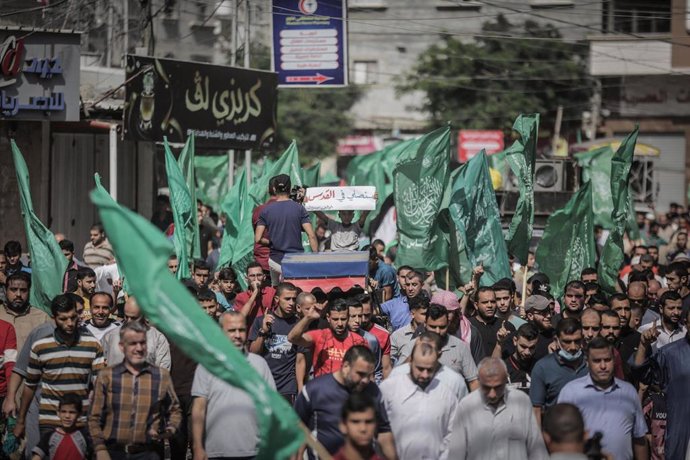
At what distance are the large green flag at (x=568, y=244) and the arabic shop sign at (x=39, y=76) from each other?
7.11 metres

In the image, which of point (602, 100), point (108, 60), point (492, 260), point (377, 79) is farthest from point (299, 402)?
point (377, 79)

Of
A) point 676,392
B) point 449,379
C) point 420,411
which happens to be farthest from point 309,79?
point 420,411

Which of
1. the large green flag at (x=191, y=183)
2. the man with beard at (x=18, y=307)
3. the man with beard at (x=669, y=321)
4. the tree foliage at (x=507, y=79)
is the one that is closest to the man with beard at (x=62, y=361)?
the man with beard at (x=18, y=307)

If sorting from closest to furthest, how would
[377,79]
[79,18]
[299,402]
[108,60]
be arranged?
[299,402]
[79,18]
[108,60]
[377,79]

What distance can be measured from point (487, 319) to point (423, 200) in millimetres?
4534

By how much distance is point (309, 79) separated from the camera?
22016 millimetres

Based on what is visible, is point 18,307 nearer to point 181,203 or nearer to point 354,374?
point 354,374

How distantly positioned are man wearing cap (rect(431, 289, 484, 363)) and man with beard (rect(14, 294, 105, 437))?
2651mm

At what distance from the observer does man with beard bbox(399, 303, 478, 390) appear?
8820 millimetres

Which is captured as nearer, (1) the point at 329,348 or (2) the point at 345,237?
(1) the point at 329,348

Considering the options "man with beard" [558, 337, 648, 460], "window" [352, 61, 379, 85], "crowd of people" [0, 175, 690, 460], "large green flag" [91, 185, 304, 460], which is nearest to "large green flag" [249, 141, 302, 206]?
"crowd of people" [0, 175, 690, 460]

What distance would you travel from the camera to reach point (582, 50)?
153 ft

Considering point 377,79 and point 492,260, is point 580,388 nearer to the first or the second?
point 492,260

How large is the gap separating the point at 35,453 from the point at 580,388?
11.1ft
